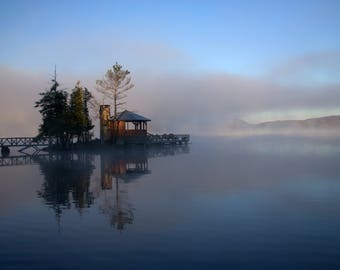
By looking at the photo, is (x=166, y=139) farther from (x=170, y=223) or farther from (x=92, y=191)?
(x=170, y=223)

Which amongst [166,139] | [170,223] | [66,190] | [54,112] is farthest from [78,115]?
[170,223]

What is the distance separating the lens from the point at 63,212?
15.9 metres

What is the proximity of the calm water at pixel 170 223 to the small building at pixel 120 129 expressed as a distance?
34392 mm

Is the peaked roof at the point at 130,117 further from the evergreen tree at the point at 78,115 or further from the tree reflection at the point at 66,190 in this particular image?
the tree reflection at the point at 66,190

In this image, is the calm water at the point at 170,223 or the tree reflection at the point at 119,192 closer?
the calm water at the point at 170,223

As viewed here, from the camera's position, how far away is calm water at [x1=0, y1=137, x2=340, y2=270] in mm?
10344

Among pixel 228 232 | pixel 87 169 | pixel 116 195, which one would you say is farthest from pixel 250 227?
pixel 87 169

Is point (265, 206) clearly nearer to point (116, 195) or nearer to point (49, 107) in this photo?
point (116, 195)

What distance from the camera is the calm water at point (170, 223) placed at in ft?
33.9

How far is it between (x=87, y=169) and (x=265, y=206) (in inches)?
725

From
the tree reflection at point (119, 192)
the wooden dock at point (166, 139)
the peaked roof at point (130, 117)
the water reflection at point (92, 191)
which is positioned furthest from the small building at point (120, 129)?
the water reflection at point (92, 191)

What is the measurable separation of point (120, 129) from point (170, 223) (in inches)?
1876

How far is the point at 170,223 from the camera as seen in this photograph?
557 inches

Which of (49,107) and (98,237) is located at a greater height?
(49,107)
